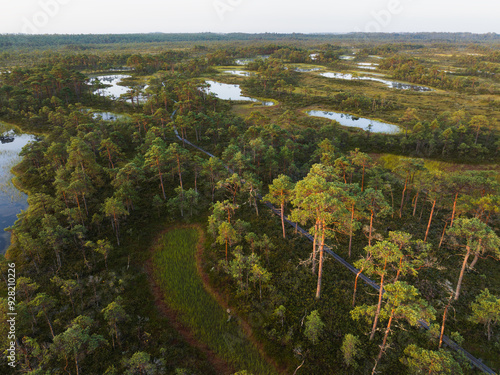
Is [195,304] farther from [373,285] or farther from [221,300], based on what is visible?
[373,285]

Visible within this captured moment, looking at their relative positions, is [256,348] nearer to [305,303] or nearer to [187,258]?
[305,303]

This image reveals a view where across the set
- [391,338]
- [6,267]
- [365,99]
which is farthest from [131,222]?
[365,99]

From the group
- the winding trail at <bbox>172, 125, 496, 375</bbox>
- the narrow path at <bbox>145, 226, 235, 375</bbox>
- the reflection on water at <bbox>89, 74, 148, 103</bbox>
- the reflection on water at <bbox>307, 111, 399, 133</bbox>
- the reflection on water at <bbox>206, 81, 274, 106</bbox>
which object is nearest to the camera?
the winding trail at <bbox>172, 125, 496, 375</bbox>

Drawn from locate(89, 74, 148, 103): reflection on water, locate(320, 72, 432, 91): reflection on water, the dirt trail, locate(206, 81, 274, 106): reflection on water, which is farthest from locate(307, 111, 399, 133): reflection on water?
locate(89, 74, 148, 103): reflection on water

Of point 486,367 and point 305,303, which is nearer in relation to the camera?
point 486,367

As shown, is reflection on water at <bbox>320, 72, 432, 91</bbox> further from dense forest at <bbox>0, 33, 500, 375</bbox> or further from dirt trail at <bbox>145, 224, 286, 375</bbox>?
dirt trail at <bbox>145, 224, 286, 375</bbox>

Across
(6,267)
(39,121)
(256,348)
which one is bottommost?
(256,348)

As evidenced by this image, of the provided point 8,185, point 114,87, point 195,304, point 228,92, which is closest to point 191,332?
point 195,304

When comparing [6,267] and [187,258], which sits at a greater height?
[6,267]

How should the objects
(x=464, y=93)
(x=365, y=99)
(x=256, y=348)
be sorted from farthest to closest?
1. (x=464, y=93)
2. (x=365, y=99)
3. (x=256, y=348)
